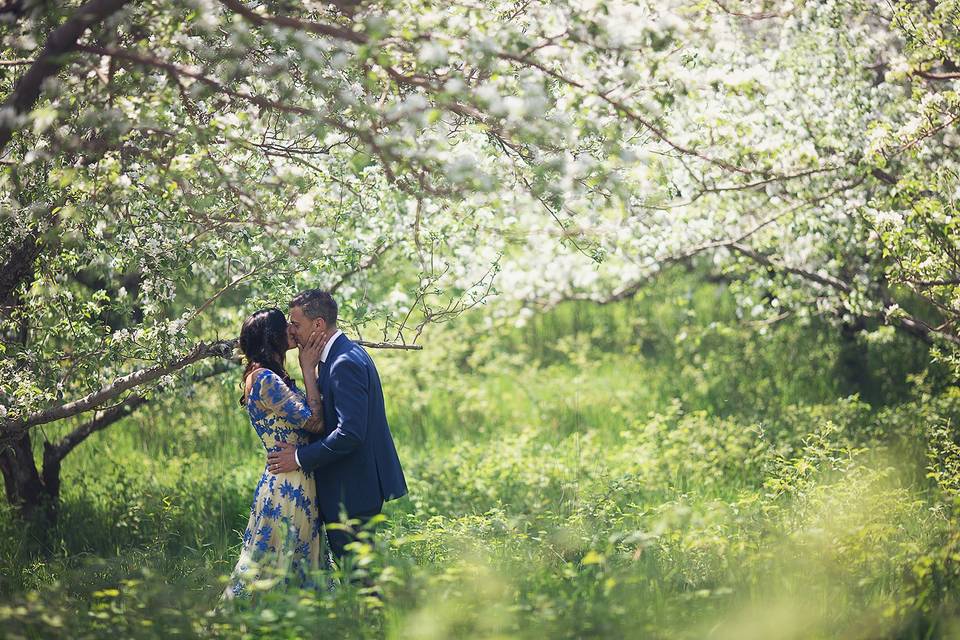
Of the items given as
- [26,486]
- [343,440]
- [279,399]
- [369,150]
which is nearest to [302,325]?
[279,399]

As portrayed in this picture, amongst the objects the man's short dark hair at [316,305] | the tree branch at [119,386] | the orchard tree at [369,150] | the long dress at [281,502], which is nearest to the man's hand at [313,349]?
the man's short dark hair at [316,305]

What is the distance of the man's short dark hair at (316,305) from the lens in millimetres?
5930

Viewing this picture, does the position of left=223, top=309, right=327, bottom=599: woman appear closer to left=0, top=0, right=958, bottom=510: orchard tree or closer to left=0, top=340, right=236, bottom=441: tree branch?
left=0, top=340, right=236, bottom=441: tree branch

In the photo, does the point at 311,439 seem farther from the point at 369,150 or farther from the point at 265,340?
the point at 369,150

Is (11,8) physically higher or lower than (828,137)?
higher

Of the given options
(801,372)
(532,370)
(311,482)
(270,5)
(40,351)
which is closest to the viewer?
(270,5)

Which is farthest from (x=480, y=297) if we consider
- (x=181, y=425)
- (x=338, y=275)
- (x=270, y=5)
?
(x=181, y=425)

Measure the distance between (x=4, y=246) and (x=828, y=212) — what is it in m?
7.69

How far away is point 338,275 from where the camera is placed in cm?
846

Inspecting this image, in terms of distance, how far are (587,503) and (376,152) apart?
11.7ft

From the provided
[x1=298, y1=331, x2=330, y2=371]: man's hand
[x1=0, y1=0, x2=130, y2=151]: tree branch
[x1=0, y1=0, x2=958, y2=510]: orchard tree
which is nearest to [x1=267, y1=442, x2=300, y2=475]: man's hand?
[x1=298, y1=331, x2=330, y2=371]: man's hand

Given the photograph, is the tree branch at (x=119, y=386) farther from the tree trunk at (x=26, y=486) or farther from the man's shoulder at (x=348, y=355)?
the tree trunk at (x=26, y=486)

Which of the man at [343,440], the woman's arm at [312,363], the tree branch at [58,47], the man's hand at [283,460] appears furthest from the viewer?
the woman's arm at [312,363]

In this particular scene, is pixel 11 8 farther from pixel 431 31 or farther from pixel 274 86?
pixel 431 31
